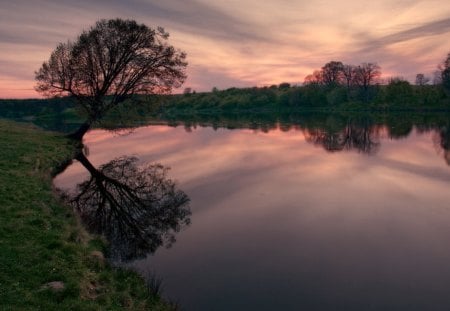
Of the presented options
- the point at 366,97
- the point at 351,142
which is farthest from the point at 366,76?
the point at 351,142

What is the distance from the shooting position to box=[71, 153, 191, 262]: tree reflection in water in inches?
658

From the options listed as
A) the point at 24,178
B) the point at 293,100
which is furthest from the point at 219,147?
the point at 293,100

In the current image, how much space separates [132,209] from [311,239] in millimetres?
10283

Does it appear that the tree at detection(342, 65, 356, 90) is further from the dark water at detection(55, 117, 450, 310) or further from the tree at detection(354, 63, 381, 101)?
the dark water at detection(55, 117, 450, 310)

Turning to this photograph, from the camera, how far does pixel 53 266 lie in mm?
12062

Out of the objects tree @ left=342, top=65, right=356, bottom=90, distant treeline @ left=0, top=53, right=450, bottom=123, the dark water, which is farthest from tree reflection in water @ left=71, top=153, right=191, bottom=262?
tree @ left=342, top=65, right=356, bottom=90

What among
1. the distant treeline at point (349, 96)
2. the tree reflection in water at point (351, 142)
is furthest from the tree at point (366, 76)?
the tree reflection in water at point (351, 142)

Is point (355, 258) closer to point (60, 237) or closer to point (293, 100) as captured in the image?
point (60, 237)

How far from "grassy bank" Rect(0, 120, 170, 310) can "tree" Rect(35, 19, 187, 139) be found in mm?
31561

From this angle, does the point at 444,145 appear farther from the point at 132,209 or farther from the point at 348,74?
the point at 348,74

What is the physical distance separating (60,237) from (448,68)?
153m

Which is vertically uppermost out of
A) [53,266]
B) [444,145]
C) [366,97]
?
[366,97]

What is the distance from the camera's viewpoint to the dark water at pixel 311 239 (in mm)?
12156

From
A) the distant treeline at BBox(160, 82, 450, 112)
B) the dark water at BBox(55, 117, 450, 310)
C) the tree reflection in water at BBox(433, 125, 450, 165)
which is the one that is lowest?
the dark water at BBox(55, 117, 450, 310)
